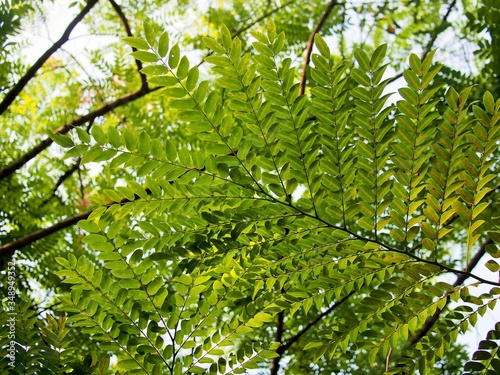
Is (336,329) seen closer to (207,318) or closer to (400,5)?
(207,318)

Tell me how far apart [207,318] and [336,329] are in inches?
11.3

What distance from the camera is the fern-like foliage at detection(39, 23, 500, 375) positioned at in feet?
3.54

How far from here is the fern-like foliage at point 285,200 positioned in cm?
108

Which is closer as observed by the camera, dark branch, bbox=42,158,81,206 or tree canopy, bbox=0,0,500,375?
tree canopy, bbox=0,0,500,375

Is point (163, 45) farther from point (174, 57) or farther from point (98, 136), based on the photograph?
point (98, 136)

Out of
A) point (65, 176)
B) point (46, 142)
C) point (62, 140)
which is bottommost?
point (62, 140)

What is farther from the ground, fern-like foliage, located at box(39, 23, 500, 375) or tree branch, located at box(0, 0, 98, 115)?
tree branch, located at box(0, 0, 98, 115)

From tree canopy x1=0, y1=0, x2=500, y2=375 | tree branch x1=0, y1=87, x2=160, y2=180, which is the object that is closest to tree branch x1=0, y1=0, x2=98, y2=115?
tree branch x1=0, y1=87, x2=160, y2=180

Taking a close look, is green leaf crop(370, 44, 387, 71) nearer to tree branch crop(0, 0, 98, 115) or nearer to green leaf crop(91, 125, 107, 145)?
green leaf crop(91, 125, 107, 145)

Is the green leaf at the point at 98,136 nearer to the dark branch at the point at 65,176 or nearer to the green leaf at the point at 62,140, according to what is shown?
the green leaf at the point at 62,140

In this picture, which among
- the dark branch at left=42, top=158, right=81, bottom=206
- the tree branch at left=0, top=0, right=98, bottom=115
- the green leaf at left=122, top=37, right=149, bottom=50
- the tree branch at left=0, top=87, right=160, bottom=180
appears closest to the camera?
the green leaf at left=122, top=37, right=149, bottom=50

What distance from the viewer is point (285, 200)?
1.18 meters

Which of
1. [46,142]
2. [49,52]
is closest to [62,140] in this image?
[49,52]

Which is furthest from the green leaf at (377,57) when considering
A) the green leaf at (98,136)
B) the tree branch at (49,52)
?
the tree branch at (49,52)
